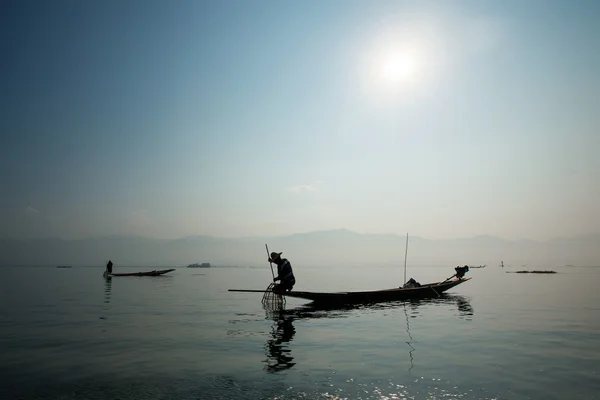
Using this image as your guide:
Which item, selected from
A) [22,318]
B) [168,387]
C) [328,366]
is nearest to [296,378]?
[328,366]

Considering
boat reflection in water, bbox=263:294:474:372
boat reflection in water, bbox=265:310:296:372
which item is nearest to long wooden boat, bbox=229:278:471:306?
boat reflection in water, bbox=263:294:474:372

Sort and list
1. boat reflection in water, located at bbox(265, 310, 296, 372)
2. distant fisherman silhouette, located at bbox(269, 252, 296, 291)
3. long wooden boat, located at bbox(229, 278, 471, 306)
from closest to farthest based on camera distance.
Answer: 1. boat reflection in water, located at bbox(265, 310, 296, 372)
2. distant fisherman silhouette, located at bbox(269, 252, 296, 291)
3. long wooden boat, located at bbox(229, 278, 471, 306)

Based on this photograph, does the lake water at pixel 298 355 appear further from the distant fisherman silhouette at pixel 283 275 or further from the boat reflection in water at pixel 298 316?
the distant fisherman silhouette at pixel 283 275

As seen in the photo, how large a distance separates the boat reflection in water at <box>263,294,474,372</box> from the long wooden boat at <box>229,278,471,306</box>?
0.40 m

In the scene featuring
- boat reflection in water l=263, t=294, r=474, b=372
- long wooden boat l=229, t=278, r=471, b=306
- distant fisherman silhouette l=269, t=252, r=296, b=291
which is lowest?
boat reflection in water l=263, t=294, r=474, b=372

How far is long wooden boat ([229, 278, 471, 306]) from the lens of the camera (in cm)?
2330

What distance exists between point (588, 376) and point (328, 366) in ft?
23.4

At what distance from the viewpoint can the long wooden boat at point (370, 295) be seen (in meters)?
23.3

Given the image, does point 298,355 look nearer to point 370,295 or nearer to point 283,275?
point 283,275

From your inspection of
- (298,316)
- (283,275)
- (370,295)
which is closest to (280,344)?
(298,316)

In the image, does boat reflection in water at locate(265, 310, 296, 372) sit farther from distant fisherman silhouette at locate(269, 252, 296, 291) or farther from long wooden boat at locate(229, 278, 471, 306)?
long wooden boat at locate(229, 278, 471, 306)

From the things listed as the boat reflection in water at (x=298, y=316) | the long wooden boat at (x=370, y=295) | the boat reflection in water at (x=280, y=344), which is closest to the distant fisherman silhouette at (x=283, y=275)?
the long wooden boat at (x=370, y=295)

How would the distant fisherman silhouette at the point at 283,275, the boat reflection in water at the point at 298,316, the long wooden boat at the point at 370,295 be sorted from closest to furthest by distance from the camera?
the boat reflection in water at the point at 298,316
the distant fisherman silhouette at the point at 283,275
the long wooden boat at the point at 370,295

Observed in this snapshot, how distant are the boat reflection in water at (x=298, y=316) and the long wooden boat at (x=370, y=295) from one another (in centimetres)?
40
